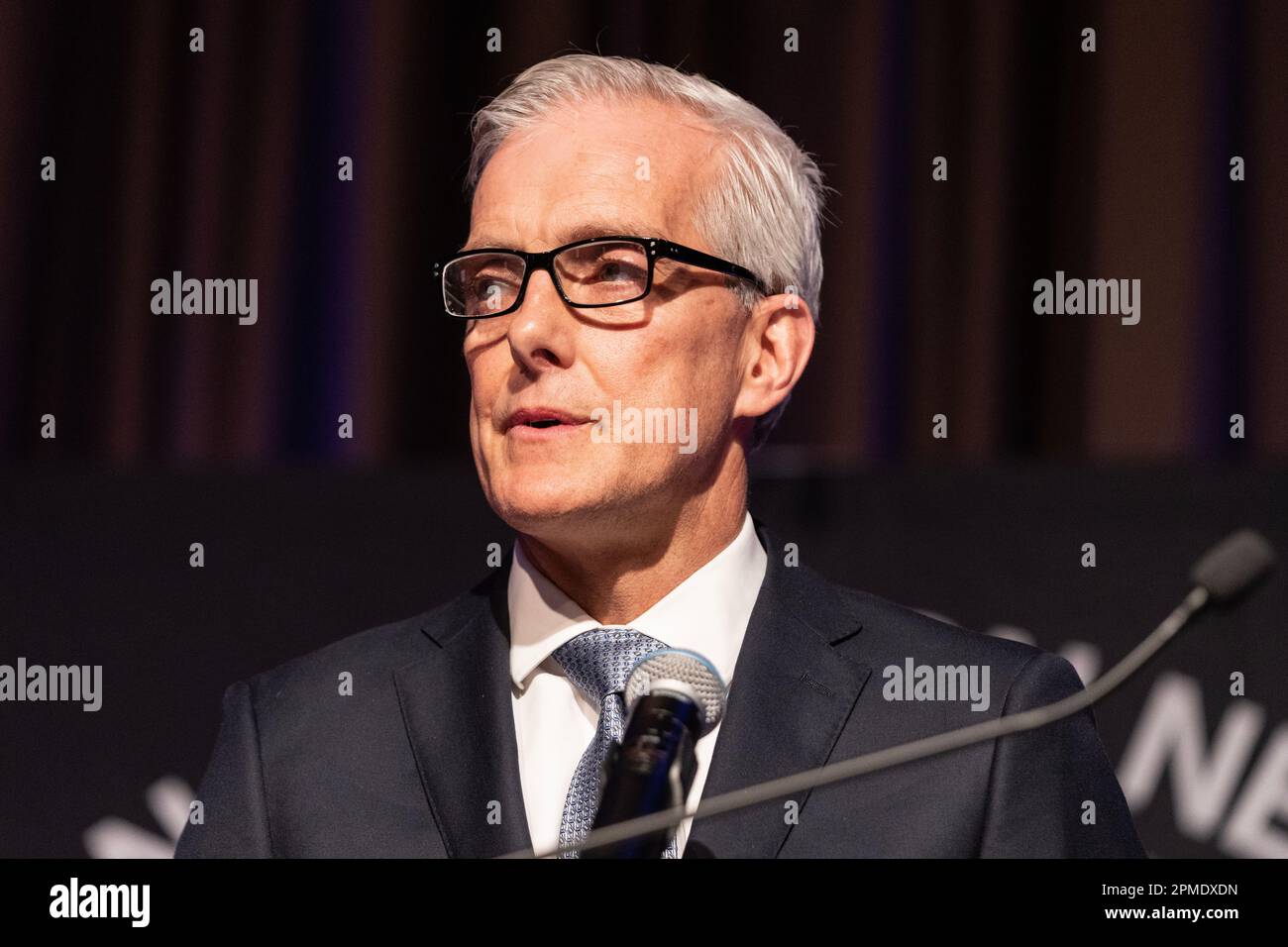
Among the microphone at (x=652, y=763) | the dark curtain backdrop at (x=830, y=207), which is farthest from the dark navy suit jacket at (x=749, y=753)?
the dark curtain backdrop at (x=830, y=207)

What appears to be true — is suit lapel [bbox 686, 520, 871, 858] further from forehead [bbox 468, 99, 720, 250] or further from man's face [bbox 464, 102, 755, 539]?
forehead [bbox 468, 99, 720, 250]

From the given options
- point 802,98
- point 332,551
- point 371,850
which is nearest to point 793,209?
point 802,98

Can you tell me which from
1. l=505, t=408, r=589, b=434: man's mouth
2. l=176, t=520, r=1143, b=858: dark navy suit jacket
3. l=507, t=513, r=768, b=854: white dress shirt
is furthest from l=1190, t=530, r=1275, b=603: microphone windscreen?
l=505, t=408, r=589, b=434: man's mouth

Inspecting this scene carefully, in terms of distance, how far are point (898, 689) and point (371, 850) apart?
25.1 inches

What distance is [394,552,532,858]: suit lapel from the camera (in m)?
1.60

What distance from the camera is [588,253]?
5.63 ft

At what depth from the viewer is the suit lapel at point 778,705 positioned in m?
1.57

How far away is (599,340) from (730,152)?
343 millimetres

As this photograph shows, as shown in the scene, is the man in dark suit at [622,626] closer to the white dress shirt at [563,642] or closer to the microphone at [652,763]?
the white dress shirt at [563,642]

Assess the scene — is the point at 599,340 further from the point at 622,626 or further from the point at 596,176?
the point at 622,626

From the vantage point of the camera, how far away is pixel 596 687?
1.68 meters

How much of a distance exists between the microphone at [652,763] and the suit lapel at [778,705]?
0.98 feet

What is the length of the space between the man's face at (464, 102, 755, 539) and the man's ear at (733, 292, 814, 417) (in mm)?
31

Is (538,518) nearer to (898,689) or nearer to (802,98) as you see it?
(898,689)
